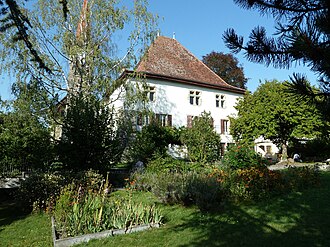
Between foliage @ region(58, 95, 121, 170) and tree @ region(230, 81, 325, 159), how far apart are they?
19.7 m

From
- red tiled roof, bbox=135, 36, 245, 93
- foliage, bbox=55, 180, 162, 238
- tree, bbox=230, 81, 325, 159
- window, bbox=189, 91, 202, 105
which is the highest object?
red tiled roof, bbox=135, 36, 245, 93

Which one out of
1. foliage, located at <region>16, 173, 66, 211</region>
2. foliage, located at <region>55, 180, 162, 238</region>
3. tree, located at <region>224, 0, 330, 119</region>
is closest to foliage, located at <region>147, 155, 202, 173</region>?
foliage, located at <region>16, 173, 66, 211</region>

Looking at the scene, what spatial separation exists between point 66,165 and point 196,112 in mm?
21995

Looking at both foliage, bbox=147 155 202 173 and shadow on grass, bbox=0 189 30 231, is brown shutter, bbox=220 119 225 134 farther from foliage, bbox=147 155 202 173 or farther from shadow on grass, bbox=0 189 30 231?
shadow on grass, bbox=0 189 30 231

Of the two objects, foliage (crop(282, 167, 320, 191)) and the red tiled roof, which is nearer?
foliage (crop(282, 167, 320, 191))

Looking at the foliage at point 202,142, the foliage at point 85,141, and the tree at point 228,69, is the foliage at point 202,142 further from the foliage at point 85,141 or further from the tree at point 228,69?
the tree at point 228,69

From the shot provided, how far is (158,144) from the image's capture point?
78.1ft

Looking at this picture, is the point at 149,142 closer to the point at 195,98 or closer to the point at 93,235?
the point at 93,235

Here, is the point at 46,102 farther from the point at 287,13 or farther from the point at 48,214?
the point at 287,13

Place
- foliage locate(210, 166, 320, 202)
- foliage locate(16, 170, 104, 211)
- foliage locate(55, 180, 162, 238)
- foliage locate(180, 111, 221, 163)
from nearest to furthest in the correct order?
foliage locate(55, 180, 162, 238) → foliage locate(210, 166, 320, 202) → foliage locate(16, 170, 104, 211) → foliage locate(180, 111, 221, 163)

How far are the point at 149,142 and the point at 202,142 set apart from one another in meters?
3.87

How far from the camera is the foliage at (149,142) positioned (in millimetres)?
20984

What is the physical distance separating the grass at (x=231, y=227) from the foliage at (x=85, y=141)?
17.2 ft

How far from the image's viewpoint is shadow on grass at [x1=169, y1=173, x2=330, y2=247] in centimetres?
625
